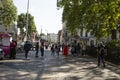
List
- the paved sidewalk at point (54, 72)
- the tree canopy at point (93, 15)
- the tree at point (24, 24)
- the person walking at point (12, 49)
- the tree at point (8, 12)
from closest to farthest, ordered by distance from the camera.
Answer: the paved sidewalk at point (54, 72) → the person walking at point (12, 49) → the tree canopy at point (93, 15) → the tree at point (8, 12) → the tree at point (24, 24)

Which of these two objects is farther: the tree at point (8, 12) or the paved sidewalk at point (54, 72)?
the tree at point (8, 12)

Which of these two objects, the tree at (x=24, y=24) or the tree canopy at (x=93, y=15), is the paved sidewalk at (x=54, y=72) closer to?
the tree canopy at (x=93, y=15)

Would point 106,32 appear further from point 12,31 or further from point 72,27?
point 12,31

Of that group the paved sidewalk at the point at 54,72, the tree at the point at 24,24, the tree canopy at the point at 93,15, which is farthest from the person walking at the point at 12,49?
the tree at the point at 24,24

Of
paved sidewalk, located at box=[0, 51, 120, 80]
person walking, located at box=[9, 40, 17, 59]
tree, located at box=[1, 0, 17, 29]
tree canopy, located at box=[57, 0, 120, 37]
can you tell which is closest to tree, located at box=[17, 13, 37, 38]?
tree, located at box=[1, 0, 17, 29]

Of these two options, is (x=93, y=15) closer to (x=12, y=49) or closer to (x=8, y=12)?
(x=12, y=49)

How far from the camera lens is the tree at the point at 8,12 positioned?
60.7m

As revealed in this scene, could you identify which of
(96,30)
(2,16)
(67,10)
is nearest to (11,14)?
(2,16)

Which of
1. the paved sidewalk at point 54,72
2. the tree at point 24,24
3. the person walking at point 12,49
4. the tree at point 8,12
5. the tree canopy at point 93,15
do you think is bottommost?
the paved sidewalk at point 54,72

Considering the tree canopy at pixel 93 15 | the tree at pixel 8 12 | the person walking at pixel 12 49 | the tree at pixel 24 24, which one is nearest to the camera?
the person walking at pixel 12 49

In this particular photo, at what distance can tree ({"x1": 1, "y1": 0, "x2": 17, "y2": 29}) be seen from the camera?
60.7 metres

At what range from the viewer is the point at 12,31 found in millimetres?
83875

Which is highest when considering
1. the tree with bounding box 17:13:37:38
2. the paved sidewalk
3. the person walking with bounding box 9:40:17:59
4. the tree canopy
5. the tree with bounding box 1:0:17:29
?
the tree with bounding box 17:13:37:38

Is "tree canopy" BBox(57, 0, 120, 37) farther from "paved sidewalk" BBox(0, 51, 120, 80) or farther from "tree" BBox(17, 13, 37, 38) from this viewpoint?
"tree" BBox(17, 13, 37, 38)
